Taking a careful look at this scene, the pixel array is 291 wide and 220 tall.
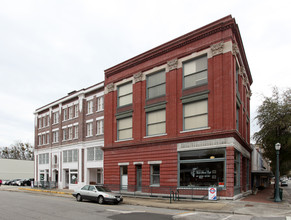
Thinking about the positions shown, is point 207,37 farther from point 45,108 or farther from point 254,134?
point 45,108

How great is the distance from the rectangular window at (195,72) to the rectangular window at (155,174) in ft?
25.2

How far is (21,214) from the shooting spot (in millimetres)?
15727

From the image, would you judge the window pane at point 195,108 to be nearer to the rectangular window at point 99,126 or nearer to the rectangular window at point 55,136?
the rectangular window at point 99,126

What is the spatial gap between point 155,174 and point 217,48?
1213 centimetres

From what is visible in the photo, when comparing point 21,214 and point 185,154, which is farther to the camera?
point 185,154

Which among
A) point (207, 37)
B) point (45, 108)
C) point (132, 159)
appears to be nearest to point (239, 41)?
point (207, 37)

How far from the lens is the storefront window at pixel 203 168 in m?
22.0

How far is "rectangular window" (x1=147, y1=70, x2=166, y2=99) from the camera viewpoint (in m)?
27.5

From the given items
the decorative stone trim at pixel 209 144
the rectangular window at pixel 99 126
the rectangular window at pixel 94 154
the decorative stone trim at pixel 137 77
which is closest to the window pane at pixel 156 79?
the decorative stone trim at pixel 137 77

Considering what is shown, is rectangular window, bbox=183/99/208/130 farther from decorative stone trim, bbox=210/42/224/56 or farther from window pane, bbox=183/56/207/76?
decorative stone trim, bbox=210/42/224/56

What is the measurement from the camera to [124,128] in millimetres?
30812

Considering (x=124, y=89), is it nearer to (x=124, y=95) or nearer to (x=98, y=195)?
(x=124, y=95)

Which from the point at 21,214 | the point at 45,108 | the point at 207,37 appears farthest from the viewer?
the point at 45,108

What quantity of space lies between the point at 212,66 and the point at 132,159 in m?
11.8
